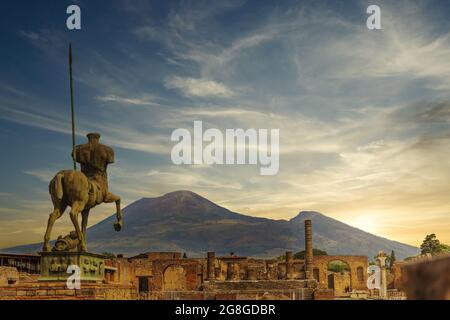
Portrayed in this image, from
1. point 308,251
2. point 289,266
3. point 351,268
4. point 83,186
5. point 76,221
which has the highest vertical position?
point 83,186

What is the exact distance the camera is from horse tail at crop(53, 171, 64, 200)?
1306cm

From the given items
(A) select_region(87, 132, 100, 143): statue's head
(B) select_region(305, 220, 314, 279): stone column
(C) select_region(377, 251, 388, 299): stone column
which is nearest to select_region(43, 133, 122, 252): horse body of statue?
Answer: (A) select_region(87, 132, 100, 143): statue's head

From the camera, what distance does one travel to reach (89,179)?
13.9 meters

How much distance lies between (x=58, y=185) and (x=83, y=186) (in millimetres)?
568

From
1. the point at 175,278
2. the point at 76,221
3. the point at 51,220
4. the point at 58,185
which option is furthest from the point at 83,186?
the point at 175,278

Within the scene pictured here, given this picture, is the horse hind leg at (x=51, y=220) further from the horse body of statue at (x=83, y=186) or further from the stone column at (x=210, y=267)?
the stone column at (x=210, y=267)

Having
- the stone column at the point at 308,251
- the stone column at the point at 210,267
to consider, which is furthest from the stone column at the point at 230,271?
the stone column at the point at 308,251

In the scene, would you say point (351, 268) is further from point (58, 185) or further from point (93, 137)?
point (58, 185)

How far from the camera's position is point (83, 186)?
1322 cm

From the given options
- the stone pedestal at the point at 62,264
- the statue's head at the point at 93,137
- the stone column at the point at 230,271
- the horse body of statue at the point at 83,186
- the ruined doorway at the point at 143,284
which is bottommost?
the ruined doorway at the point at 143,284

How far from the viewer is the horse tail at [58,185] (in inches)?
514
